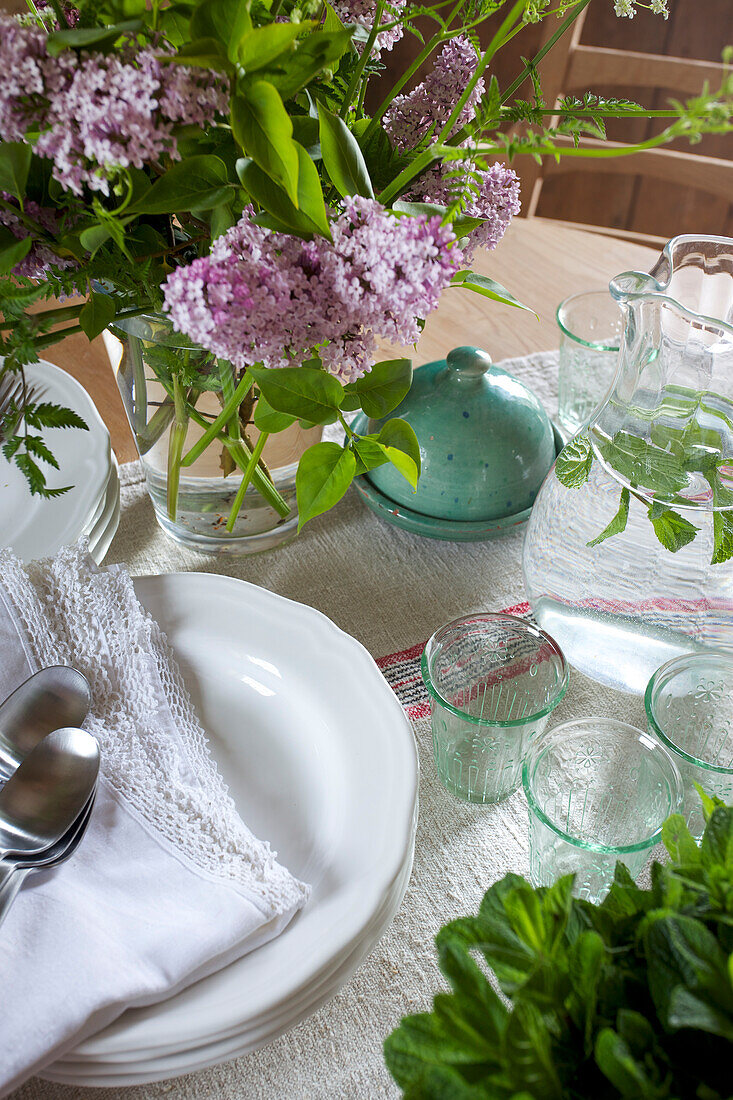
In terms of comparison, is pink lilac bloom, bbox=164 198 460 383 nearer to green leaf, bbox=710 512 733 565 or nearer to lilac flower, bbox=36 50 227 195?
lilac flower, bbox=36 50 227 195

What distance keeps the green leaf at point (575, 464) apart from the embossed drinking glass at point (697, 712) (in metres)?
0.09

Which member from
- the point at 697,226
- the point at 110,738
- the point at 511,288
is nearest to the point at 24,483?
the point at 110,738

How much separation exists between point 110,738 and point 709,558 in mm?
267

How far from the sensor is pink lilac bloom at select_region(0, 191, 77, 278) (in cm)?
32

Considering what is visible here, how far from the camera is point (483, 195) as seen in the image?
0.34 meters

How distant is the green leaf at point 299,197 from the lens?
0.28 m

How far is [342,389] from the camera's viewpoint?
0.34 metres

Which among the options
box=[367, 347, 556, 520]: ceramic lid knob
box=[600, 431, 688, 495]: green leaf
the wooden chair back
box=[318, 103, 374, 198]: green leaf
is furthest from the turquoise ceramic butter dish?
the wooden chair back

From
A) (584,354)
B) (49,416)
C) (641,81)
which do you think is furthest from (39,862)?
(641,81)

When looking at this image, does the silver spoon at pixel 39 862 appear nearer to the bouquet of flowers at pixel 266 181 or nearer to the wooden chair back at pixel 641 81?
the bouquet of flowers at pixel 266 181

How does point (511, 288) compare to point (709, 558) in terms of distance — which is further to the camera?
point (511, 288)

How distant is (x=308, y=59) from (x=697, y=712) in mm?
308

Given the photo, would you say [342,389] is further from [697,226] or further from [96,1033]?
[697,226]

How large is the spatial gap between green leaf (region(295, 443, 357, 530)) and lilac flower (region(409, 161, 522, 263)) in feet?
0.30
